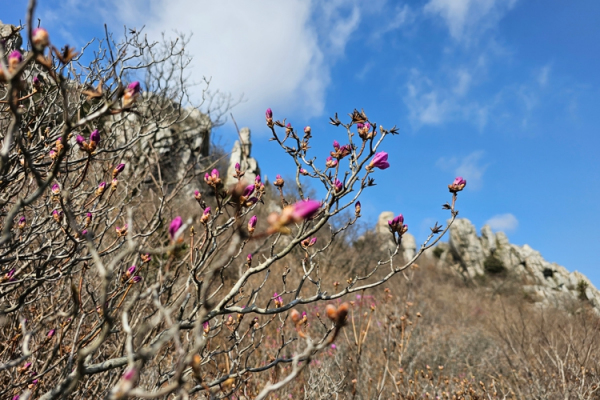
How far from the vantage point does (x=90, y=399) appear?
208cm

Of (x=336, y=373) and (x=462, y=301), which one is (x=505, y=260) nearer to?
(x=462, y=301)

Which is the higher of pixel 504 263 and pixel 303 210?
pixel 504 263

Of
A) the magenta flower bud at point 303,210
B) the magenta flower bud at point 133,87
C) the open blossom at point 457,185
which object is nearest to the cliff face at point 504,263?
the open blossom at point 457,185

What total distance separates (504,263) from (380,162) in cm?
3249

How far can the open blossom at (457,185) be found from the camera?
1843 mm

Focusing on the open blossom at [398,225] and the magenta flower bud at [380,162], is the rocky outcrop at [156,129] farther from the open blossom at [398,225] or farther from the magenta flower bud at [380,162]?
the open blossom at [398,225]

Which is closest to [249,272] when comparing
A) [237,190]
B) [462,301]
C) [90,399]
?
[237,190]

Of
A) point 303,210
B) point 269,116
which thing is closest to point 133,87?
point 303,210

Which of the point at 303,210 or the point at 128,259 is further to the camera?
the point at 128,259

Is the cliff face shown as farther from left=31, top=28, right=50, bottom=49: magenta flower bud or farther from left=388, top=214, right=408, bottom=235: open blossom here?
left=31, top=28, right=50, bottom=49: magenta flower bud

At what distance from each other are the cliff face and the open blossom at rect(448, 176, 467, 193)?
24.7 metres

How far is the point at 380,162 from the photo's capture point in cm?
155

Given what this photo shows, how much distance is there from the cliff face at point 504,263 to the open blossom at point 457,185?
24697 mm

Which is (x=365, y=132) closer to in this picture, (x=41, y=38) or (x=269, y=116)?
(x=269, y=116)
